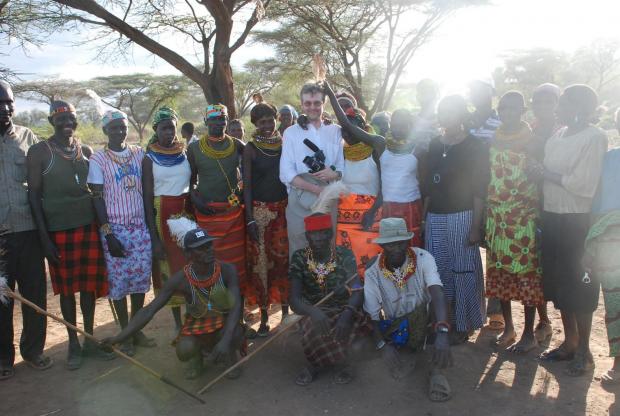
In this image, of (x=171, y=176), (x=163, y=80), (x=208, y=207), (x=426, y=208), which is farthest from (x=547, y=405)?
(x=163, y=80)

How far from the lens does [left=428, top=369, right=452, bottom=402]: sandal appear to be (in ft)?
12.2

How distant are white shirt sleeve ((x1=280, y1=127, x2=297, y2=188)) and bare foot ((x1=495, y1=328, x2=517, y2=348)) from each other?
2249 mm

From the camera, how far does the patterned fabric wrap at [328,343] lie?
4.05 meters

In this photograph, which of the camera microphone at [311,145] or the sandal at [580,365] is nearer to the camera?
the sandal at [580,365]

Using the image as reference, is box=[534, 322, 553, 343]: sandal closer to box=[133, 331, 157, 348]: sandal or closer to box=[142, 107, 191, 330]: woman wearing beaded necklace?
box=[142, 107, 191, 330]: woman wearing beaded necklace

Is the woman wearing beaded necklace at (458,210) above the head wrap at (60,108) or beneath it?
beneath

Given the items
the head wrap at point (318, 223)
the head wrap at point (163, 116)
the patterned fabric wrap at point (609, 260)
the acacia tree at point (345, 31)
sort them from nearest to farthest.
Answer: the patterned fabric wrap at point (609, 260) → the head wrap at point (318, 223) → the head wrap at point (163, 116) → the acacia tree at point (345, 31)

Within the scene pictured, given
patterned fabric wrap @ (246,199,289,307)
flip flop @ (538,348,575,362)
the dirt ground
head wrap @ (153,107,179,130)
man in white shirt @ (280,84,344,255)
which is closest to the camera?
the dirt ground

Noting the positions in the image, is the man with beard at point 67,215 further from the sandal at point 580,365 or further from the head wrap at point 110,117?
the sandal at point 580,365

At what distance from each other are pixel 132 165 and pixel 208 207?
0.75 metres

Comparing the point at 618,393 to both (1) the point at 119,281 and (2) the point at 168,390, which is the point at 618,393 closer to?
(2) the point at 168,390

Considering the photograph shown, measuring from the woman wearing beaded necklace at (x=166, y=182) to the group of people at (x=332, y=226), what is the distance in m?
0.01

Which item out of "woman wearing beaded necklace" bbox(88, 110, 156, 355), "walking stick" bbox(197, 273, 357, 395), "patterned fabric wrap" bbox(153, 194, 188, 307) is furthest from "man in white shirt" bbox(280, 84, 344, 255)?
"woman wearing beaded necklace" bbox(88, 110, 156, 355)

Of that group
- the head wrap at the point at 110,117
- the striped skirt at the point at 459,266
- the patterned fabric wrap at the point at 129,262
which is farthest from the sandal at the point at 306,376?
the head wrap at the point at 110,117
